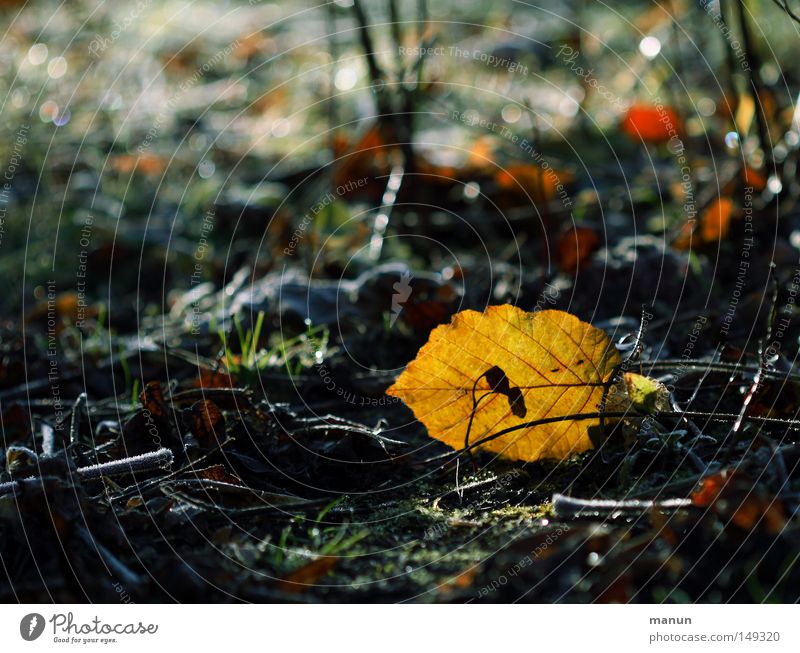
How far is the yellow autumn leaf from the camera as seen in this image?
1631mm

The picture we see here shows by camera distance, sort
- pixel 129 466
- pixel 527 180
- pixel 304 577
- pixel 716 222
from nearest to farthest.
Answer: pixel 304 577 → pixel 129 466 → pixel 716 222 → pixel 527 180

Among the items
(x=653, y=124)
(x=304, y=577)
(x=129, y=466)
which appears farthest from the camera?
(x=653, y=124)

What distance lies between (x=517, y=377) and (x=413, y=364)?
0.20 metres

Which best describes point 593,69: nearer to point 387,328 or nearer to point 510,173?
point 510,173

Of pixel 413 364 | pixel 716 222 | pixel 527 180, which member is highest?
pixel 527 180

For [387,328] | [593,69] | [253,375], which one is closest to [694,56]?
[593,69]

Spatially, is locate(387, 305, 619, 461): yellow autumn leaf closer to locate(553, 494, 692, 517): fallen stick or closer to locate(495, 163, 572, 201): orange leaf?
locate(553, 494, 692, 517): fallen stick

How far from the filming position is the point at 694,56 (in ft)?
15.4

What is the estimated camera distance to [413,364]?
64.2 inches

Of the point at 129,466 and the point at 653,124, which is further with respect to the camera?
the point at 653,124

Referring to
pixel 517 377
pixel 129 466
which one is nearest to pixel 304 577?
pixel 129 466

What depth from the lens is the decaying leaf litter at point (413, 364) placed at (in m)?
1.38

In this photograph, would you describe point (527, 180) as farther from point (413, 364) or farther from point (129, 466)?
point (129, 466)
